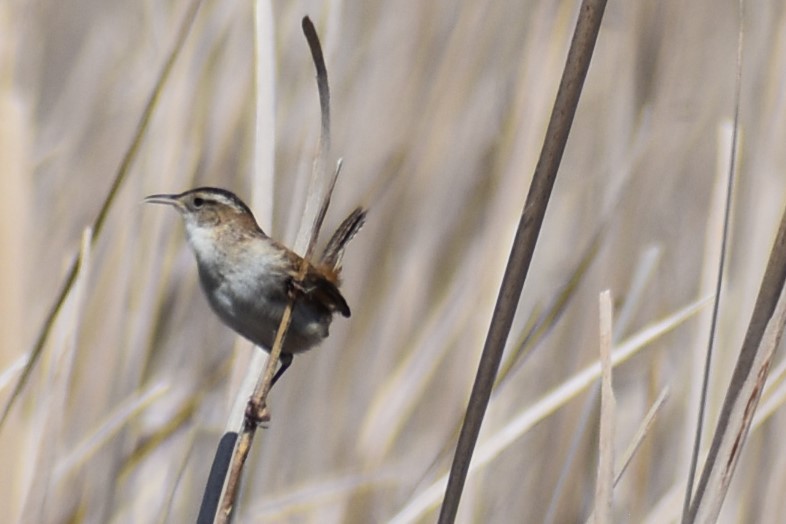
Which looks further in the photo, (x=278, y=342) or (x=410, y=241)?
(x=410, y=241)

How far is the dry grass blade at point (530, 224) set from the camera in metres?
0.91

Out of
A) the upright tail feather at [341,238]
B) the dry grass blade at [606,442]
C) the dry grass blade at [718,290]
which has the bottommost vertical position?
the dry grass blade at [606,442]

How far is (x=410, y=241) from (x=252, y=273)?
0.37 metres

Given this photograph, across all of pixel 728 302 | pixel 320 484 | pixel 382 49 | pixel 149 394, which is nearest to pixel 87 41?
pixel 382 49

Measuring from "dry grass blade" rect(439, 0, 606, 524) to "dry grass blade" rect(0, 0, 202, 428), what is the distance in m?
0.51

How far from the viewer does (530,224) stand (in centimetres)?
95

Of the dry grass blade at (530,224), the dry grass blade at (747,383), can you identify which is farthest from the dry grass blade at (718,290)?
the dry grass blade at (530,224)

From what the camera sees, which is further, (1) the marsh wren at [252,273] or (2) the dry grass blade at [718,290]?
(1) the marsh wren at [252,273]

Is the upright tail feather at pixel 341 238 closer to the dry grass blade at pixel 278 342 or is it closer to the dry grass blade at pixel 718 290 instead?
the dry grass blade at pixel 278 342

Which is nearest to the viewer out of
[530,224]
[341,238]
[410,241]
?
[530,224]

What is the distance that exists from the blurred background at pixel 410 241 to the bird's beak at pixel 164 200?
13 mm

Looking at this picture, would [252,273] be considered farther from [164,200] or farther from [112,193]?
[112,193]

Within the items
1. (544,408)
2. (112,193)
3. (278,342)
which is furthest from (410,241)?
(278,342)

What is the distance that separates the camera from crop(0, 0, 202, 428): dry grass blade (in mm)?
1214
